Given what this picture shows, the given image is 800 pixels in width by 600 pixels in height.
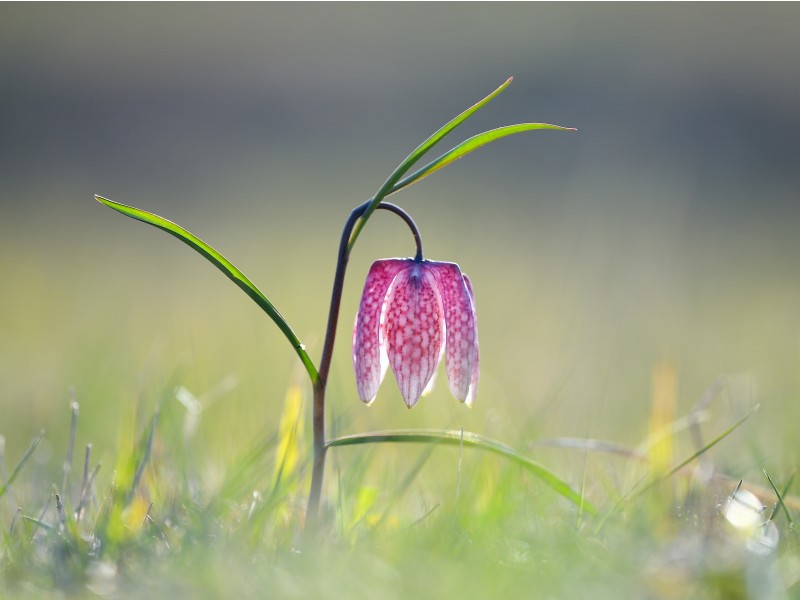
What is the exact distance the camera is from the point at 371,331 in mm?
1476

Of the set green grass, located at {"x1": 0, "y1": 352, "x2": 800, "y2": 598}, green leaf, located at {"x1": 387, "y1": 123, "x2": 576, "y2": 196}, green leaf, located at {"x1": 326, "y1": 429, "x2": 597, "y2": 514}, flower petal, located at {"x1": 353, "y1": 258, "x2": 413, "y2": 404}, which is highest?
green leaf, located at {"x1": 387, "y1": 123, "x2": 576, "y2": 196}

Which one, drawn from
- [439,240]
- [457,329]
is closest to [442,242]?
[439,240]

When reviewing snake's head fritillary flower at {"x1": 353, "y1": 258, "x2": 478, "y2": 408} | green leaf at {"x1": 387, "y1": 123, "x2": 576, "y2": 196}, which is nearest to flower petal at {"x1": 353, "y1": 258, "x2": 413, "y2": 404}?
snake's head fritillary flower at {"x1": 353, "y1": 258, "x2": 478, "y2": 408}

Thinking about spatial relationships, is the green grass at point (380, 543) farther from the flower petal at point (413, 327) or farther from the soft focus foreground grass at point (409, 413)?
the flower petal at point (413, 327)

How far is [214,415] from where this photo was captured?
3.16 meters

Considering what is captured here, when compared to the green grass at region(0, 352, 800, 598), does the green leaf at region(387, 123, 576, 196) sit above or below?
above

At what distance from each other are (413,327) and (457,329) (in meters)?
0.07

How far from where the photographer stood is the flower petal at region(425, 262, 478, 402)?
58.1 inches

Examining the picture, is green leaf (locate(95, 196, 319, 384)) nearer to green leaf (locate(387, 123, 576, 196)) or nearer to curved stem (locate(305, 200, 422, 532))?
curved stem (locate(305, 200, 422, 532))

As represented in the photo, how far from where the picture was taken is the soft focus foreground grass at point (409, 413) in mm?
1163

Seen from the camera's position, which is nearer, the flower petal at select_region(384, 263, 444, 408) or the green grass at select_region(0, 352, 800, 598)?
the green grass at select_region(0, 352, 800, 598)

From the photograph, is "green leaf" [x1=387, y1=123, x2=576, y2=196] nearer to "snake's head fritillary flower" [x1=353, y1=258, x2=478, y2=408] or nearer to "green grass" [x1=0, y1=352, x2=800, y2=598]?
"snake's head fritillary flower" [x1=353, y1=258, x2=478, y2=408]

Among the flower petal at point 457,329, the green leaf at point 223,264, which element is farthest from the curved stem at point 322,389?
the flower petal at point 457,329

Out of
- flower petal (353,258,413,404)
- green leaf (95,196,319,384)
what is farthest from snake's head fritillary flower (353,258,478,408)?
green leaf (95,196,319,384)
